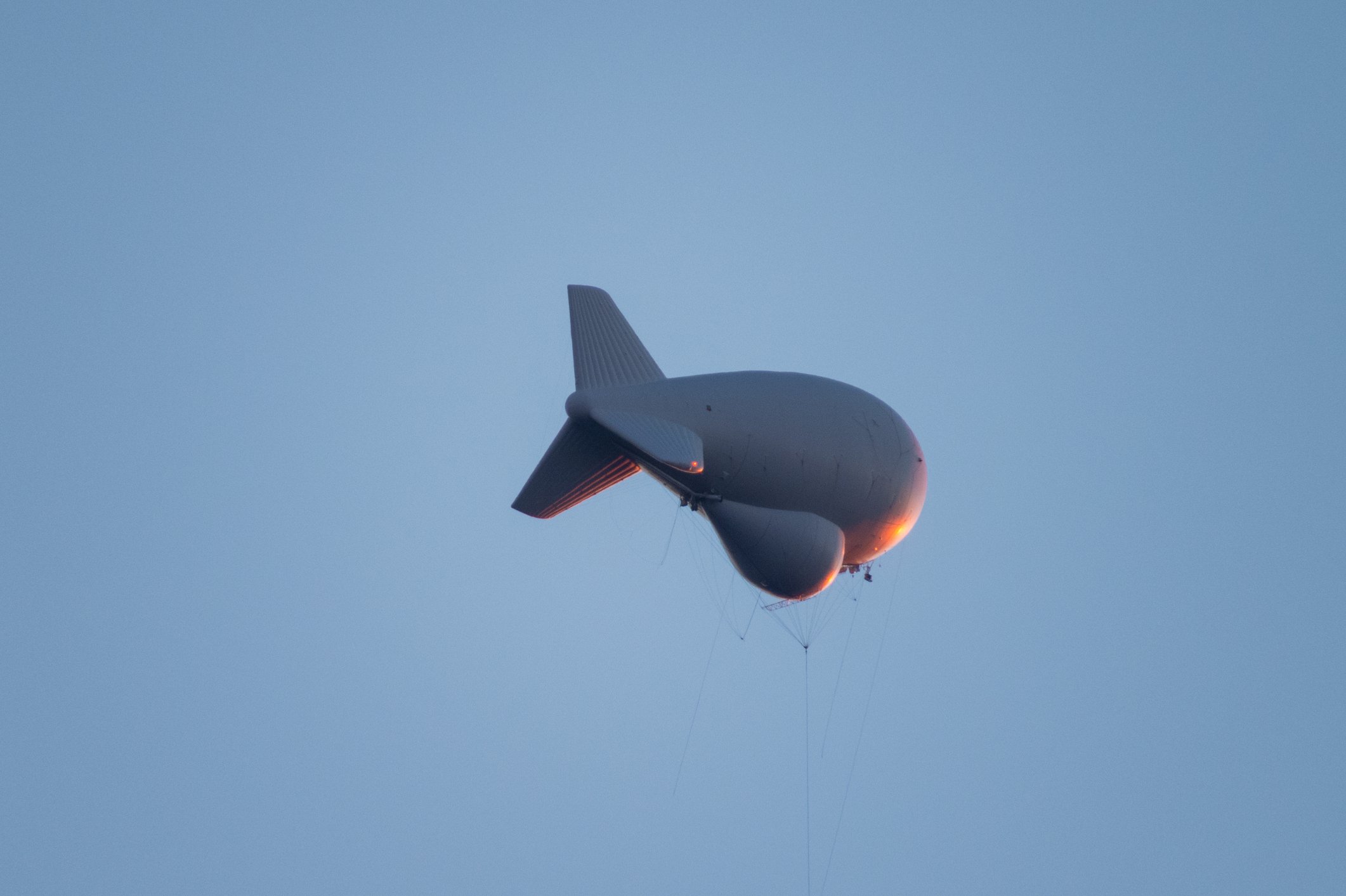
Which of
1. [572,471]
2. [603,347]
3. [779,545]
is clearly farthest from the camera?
[603,347]

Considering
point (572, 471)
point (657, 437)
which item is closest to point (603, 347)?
point (572, 471)

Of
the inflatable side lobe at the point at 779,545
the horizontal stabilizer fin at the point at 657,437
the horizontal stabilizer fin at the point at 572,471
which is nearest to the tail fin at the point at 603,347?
the horizontal stabilizer fin at the point at 572,471

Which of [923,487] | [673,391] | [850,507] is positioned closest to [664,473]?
[673,391]

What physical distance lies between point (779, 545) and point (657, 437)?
4911 millimetres

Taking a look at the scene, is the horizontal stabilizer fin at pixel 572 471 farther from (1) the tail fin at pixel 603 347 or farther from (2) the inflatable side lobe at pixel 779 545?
(2) the inflatable side lobe at pixel 779 545

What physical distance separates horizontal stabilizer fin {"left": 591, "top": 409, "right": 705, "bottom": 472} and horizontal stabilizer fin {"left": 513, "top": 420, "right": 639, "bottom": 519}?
0.71 metres

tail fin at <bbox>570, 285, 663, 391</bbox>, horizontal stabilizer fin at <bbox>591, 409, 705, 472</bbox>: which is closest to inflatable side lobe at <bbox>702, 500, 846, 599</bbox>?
horizontal stabilizer fin at <bbox>591, 409, 705, 472</bbox>

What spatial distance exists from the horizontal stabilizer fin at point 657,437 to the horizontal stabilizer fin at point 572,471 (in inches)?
28.1

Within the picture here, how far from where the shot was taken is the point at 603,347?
31203 mm

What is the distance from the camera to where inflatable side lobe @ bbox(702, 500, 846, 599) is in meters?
30.3

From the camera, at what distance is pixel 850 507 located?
105ft

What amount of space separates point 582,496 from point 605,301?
474cm

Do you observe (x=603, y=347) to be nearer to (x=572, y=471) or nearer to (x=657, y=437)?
(x=572, y=471)

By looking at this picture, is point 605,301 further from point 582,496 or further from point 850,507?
point 850,507
